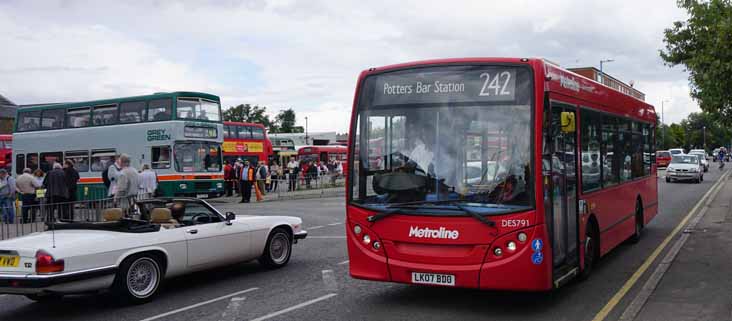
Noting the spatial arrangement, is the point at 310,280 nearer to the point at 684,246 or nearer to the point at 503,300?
the point at 503,300

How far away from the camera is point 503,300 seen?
7.71 meters

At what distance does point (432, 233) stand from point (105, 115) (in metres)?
23.0

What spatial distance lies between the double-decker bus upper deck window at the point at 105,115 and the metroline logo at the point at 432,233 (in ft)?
73.3

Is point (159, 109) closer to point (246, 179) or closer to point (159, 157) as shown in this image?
point (159, 157)

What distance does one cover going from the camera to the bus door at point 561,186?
23.5 ft

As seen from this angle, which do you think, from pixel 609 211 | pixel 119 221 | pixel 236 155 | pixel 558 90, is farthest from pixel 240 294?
pixel 236 155

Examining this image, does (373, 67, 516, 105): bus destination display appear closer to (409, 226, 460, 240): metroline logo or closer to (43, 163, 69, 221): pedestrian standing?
(409, 226, 460, 240): metroline logo

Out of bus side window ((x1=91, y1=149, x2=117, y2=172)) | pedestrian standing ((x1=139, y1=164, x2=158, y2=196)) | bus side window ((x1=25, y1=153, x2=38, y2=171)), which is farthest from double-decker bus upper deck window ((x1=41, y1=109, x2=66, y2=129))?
pedestrian standing ((x1=139, y1=164, x2=158, y2=196))

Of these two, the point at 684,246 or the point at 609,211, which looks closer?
the point at 609,211

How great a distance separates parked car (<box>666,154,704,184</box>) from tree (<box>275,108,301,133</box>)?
108 m

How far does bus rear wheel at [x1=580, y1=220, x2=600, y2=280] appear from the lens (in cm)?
871

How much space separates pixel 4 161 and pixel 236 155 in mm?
15145

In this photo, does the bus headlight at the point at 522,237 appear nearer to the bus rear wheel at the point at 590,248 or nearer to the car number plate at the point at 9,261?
the bus rear wheel at the point at 590,248

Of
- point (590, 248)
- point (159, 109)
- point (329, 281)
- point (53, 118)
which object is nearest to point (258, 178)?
point (159, 109)
